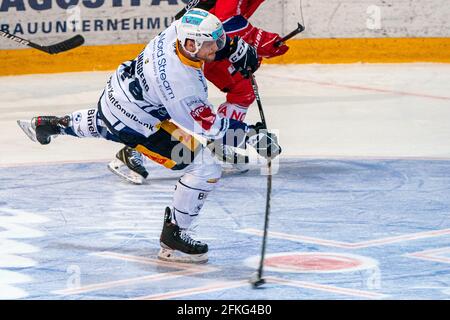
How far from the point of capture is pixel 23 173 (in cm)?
833

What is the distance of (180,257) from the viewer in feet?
21.0

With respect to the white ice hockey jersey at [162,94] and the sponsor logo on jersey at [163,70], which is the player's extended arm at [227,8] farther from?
the sponsor logo on jersey at [163,70]

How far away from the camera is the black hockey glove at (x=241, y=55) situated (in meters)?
6.80

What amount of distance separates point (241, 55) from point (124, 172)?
168 centimetres

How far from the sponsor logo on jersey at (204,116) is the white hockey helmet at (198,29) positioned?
0.26 m

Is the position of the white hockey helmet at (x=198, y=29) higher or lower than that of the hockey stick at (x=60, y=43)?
higher

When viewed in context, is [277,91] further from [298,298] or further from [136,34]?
[298,298]

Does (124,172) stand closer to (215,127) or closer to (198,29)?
(215,127)

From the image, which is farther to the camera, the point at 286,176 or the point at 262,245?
the point at 286,176

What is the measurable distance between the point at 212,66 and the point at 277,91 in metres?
2.87

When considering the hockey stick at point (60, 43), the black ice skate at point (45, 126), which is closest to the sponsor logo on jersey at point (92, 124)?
the black ice skate at point (45, 126)

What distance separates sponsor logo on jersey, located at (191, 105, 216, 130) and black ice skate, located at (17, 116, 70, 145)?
150 cm

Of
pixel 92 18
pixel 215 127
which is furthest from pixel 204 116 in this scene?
pixel 92 18
